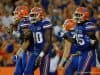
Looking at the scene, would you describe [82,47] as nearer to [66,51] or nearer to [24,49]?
[66,51]

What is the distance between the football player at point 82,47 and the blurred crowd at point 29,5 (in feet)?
4.20

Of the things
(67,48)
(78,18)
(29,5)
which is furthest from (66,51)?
(29,5)

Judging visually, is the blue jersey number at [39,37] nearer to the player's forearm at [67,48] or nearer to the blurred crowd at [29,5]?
the player's forearm at [67,48]

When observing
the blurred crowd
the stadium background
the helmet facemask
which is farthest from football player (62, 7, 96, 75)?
the stadium background

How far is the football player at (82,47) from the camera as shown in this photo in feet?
21.0

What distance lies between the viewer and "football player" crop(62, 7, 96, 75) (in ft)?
21.0

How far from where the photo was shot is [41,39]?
672cm

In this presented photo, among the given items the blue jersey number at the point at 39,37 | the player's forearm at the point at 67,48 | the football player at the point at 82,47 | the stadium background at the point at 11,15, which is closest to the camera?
the football player at the point at 82,47

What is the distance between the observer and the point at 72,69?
21.5 ft

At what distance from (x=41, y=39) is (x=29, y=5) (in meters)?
2.59

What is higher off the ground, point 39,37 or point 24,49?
point 39,37

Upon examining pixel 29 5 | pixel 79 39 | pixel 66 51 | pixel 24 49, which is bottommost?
pixel 66 51

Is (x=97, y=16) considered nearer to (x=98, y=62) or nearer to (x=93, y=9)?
(x=93, y=9)

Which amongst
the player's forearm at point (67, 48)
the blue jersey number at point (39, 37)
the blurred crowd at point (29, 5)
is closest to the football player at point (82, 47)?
the player's forearm at point (67, 48)
